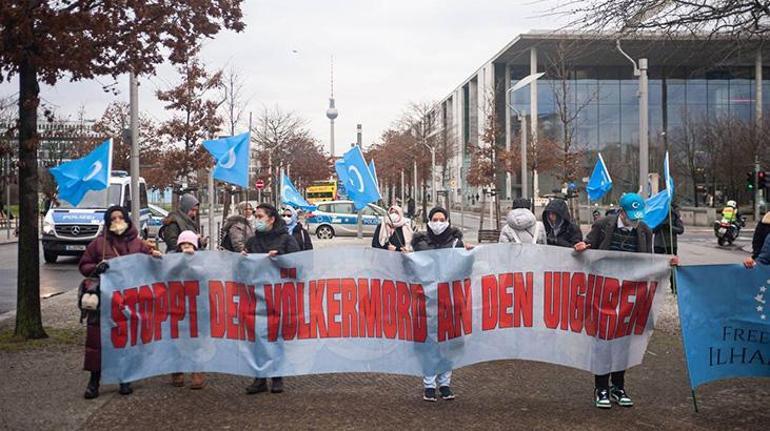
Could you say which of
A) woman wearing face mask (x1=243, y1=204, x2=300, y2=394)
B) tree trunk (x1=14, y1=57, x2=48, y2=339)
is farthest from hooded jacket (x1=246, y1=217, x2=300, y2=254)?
tree trunk (x1=14, y1=57, x2=48, y2=339)

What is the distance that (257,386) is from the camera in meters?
6.75

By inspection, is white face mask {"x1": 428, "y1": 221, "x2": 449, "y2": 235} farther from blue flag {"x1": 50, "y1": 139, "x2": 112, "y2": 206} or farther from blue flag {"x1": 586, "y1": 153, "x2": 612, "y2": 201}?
blue flag {"x1": 586, "y1": 153, "x2": 612, "y2": 201}

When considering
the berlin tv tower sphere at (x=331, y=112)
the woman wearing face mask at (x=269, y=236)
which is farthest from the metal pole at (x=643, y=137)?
the berlin tv tower sphere at (x=331, y=112)

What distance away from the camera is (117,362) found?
6559 millimetres

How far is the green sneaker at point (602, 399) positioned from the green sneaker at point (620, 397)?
108 millimetres

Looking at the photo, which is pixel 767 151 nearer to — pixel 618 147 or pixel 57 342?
pixel 618 147

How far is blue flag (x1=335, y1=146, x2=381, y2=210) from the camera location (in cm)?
1041

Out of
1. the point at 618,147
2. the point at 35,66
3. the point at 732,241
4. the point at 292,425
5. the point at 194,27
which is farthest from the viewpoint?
the point at 618,147

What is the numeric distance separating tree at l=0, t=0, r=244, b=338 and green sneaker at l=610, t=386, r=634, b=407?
6467 mm

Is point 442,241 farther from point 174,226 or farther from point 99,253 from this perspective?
point 174,226

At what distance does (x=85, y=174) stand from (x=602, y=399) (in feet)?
18.8

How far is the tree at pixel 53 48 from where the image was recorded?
862 cm

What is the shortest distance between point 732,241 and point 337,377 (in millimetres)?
24041

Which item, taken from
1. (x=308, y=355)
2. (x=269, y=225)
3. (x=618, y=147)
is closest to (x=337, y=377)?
(x=308, y=355)
